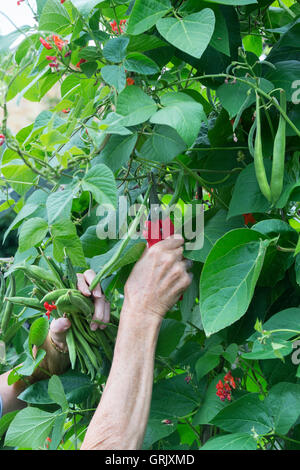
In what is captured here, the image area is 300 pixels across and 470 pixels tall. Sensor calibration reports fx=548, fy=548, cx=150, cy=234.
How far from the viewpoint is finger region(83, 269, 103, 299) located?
3.14ft

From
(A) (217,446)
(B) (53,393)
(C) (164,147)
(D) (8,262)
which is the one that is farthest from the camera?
(D) (8,262)

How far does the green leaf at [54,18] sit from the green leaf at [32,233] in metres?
0.34

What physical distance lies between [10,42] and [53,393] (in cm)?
63

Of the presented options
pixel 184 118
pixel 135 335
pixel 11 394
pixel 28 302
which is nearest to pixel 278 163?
pixel 184 118

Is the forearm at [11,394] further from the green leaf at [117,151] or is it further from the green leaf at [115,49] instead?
the green leaf at [115,49]

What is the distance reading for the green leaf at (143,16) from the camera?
0.84m

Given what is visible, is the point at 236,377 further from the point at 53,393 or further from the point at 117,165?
the point at 117,165

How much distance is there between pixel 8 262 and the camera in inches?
43.3

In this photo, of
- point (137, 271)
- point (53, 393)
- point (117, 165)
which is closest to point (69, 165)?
point (117, 165)

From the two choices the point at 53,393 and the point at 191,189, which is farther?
the point at 191,189

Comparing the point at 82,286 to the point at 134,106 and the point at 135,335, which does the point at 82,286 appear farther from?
the point at 134,106

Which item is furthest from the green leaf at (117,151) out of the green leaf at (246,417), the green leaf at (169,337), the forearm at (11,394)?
the forearm at (11,394)

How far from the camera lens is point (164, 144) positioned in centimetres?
89

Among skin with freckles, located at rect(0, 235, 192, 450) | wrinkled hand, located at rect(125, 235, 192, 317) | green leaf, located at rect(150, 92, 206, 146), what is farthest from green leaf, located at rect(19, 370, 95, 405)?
green leaf, located at rect(150, 92, 206, 146)
